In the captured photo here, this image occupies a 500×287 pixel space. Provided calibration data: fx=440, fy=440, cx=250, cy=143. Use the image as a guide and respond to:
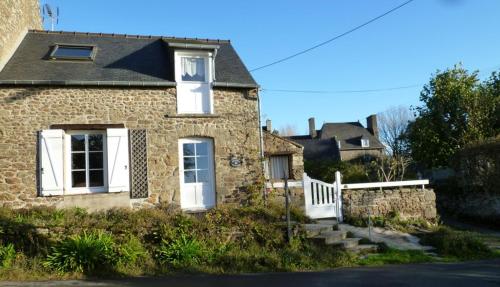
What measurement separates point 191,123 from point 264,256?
191 inches

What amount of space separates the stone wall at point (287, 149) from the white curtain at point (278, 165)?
37 cm

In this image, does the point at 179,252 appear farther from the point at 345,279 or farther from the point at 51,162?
the point at 51,162

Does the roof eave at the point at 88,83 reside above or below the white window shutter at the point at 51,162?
above

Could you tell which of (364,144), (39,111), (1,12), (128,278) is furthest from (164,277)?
(364,144)

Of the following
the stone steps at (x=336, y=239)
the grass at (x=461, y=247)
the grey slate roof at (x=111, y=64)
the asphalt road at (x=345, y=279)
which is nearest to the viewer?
the asphalt road at (x=345, y=279)

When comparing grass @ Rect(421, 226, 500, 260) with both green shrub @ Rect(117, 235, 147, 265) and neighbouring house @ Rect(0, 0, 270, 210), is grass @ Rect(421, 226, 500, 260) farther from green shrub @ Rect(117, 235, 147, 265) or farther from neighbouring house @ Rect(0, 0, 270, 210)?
green shrub @ Rect(117, 235, 147, 265)

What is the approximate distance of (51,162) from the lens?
35.9 feet

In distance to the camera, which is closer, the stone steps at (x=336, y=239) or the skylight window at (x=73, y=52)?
the stone steps at (x=336, y=239)

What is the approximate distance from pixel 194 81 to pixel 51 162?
13.9ft

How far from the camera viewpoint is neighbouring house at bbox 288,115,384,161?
41594mm

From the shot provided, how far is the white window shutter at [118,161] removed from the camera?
36.8 ft

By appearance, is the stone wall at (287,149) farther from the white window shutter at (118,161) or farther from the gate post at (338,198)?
the white window shutter at (118,161)

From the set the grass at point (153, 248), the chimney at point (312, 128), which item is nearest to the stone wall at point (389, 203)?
the grass at point (153, 248)

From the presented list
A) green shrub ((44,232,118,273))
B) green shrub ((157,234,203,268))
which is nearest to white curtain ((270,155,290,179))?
green shrub ((157,234,203,268))
